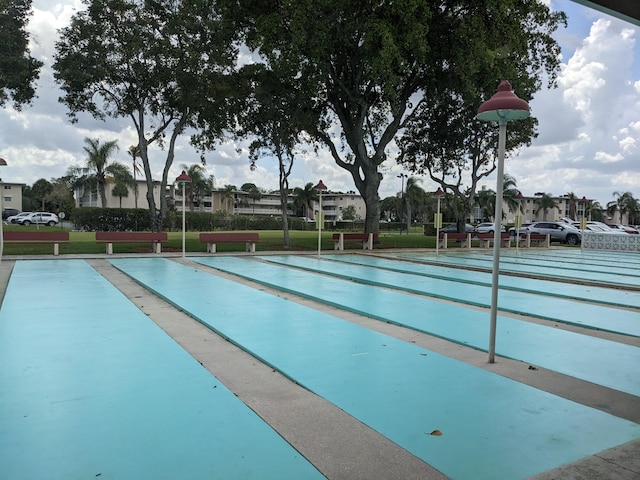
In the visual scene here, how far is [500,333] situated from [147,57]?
66.8 ft

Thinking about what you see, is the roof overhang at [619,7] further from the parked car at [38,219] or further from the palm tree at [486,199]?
the palm tree at [486,199]

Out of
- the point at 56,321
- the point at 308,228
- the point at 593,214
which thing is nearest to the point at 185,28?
the point at 56,321

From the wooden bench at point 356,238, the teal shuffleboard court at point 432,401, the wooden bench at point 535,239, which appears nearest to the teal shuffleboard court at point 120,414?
the teal shuffleboard court at point 432,401

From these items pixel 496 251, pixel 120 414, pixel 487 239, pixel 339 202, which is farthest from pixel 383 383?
pixel 339 202

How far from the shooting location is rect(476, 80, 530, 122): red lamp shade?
4559mm

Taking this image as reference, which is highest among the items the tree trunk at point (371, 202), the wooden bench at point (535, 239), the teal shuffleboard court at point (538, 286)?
the tree trunk at point (371, 202)

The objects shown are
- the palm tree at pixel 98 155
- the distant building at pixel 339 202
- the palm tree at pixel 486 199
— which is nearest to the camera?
the palm tree at pixel 98 155

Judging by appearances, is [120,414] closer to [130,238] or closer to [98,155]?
[130,238]

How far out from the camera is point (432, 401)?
12.8 ft

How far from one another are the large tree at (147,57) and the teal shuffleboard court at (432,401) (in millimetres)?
17141

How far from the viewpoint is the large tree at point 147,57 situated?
2069 centimetres

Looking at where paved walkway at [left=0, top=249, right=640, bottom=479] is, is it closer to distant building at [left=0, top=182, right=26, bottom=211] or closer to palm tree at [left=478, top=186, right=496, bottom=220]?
palm tree at [left=478, top=186, right=496, bottom=220]

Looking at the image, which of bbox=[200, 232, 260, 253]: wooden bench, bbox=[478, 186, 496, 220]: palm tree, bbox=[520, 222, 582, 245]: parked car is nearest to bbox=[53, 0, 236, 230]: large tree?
bbox=[200, 232, 260, 253]: wooden bench

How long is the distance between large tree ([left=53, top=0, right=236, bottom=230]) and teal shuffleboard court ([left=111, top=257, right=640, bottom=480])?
17.1 meters
